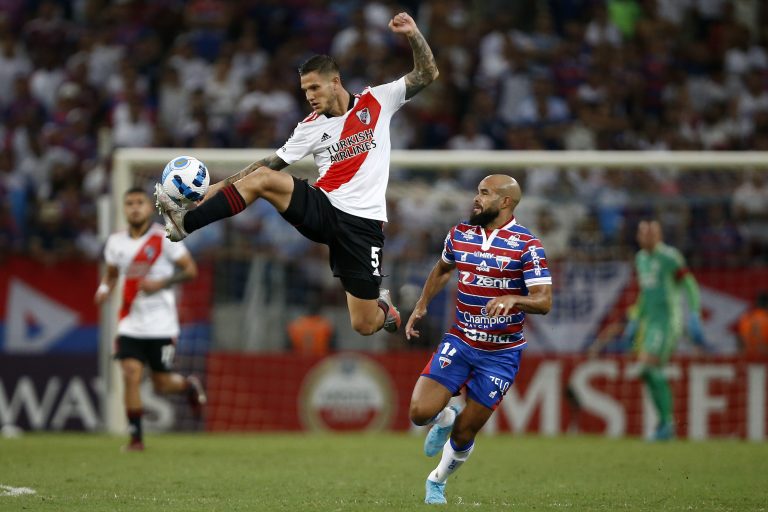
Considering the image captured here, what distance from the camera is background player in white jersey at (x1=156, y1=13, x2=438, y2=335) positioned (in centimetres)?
888

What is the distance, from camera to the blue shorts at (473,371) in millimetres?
8547

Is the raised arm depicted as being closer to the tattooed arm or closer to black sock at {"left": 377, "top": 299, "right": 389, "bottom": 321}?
black sock at {"left": 377, "top": 299, "right": 389, "bottom": 321}

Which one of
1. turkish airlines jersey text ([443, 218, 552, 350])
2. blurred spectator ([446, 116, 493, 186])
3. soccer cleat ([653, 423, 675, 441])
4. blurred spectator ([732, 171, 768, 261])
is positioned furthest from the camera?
blurred spectator ([446, 116, 493, 186])

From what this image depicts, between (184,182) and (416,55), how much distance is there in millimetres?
2086

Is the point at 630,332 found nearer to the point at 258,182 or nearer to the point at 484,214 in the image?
the point at 484,214

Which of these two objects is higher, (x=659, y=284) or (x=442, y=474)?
(x=659, y=284)

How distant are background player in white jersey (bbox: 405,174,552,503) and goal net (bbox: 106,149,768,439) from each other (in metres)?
6.73

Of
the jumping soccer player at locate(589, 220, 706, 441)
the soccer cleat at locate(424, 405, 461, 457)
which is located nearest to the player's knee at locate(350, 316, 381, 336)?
the soccer cleat at locate(424, 405, 461, 457)

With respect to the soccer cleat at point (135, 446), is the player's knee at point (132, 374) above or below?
above

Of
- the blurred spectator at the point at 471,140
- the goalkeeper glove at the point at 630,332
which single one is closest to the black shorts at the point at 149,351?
the goalkeeper glove at the point at 630,332

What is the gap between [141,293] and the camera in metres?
12.4

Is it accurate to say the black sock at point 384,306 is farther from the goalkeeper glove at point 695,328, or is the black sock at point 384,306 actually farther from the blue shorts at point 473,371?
the goalkeeper glove at point 695,328

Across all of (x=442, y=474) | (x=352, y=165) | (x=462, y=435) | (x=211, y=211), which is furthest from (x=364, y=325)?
(x=211, y=211)

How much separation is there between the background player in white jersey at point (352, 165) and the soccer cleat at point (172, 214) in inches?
26.6
